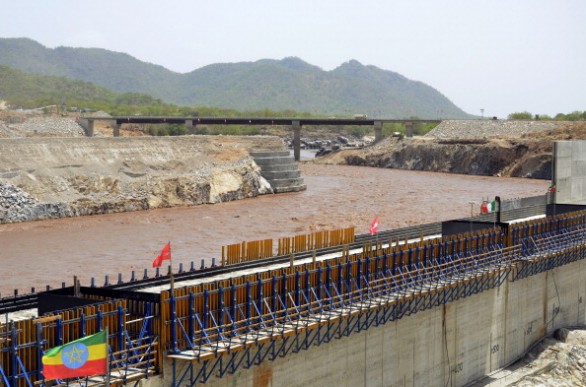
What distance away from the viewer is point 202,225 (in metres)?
60.1

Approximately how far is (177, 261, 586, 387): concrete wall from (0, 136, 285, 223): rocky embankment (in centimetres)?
3770

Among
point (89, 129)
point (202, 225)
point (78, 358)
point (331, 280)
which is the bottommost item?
point (202, 225)

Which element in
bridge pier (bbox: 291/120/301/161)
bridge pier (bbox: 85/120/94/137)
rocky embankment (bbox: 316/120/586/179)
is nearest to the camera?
bridge pier (bbox: 85/120/94/137)

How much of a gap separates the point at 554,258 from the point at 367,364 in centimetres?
1298

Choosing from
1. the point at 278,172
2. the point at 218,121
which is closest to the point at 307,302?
the point at 278,172

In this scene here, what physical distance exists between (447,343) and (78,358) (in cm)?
1601

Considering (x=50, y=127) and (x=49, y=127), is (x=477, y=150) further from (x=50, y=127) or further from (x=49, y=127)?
(x=49, y=127)

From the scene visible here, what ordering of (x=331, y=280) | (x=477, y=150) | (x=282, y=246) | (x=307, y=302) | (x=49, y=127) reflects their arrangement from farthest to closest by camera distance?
(x=477, y=150) < (x=49, y=127) < (x=282, y=246) < (x=331, y=280) < (x=307, y=302)

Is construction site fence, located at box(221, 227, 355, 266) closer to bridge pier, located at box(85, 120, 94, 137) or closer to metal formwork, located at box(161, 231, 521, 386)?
metal formwork, located at box(161, 231, 521, 386)

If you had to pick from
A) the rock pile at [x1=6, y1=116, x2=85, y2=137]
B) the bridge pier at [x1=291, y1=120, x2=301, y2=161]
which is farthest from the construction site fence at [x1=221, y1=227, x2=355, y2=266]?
the bridge pier at [x1=291, y1=120, x2=301, y2=161]

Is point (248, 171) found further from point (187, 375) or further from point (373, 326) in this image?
point (187, 375)

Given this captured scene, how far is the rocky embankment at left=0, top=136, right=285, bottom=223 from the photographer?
62.0 metres

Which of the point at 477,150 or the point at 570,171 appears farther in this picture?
the point at 477,150

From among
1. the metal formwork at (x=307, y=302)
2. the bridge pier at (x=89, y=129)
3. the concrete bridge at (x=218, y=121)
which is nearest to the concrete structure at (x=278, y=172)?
the bridge pier at (x=89, y=129)
